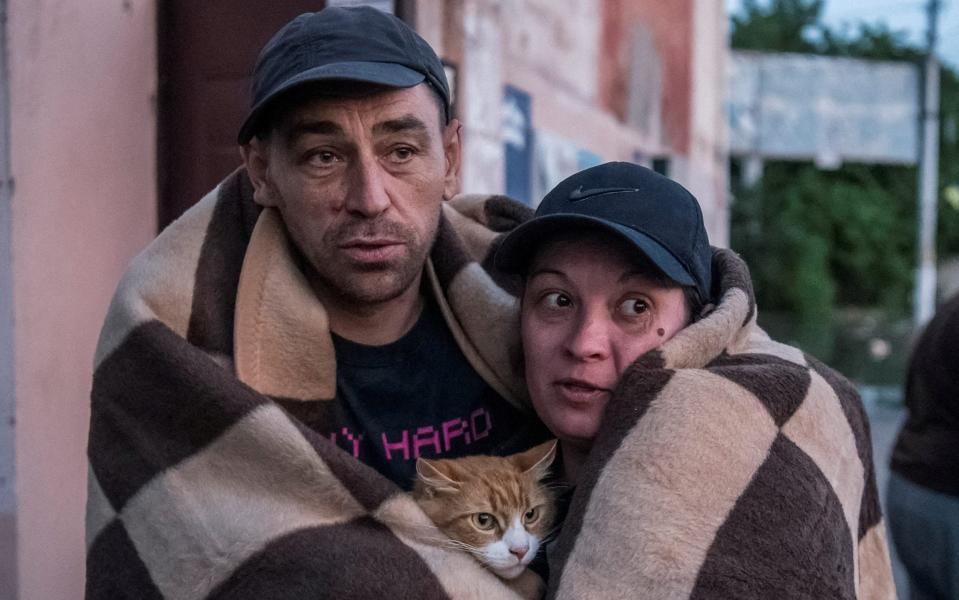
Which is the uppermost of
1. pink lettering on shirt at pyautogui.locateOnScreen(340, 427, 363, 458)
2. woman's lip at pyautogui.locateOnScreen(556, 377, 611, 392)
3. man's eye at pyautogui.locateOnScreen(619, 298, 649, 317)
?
man's eye at pyautogui.locateOnScreen(619, 298, 649, 317)

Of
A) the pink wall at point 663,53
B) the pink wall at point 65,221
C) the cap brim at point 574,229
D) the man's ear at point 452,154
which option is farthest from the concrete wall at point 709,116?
the cap brim at point 574,229

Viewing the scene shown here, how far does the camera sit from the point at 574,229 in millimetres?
1951

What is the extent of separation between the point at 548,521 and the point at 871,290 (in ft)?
114

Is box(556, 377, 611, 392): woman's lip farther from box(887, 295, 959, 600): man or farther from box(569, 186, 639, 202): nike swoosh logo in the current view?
box(887, 295, 959, 600): man

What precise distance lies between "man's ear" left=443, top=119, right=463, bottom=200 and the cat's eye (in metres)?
0.74

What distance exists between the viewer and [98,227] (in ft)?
10.5

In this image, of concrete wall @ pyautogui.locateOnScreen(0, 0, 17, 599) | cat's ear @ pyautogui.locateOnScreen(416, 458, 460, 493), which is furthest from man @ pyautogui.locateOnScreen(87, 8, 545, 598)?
concrete wall @ pyautogui.locateOnScreen(0, 0, 17, 599)

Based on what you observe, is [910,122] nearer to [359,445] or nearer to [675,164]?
[675,164]

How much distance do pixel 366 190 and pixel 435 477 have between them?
61cm

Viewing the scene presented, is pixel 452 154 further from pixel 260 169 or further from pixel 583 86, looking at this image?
pixel 583 86

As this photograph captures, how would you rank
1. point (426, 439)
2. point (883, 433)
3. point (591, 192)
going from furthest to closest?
point (883, 433)
point (426, 439)
point (591, 192)

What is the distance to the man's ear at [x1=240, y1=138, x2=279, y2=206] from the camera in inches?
82.7

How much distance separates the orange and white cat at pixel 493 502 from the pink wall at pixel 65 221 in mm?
1587

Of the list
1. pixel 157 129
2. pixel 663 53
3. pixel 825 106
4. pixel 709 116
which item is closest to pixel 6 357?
pixel 157 129
